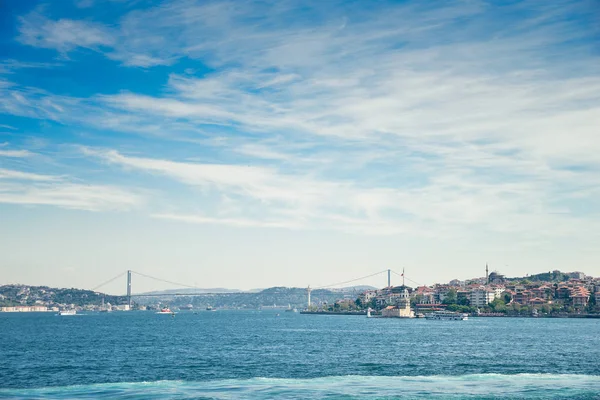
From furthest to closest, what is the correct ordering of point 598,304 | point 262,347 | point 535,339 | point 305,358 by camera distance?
point 598,304, point 535,339, point 262,347, point 305,358

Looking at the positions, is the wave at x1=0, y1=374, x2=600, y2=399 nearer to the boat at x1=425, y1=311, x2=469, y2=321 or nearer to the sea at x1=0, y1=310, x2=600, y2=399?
the sea at x1=0, y1=310, x2=600, y2=399

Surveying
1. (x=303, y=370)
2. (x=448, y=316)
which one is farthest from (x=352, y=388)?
(x=448, y=316)

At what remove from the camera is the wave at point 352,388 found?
43.1m

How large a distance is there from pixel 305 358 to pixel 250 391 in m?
21.7

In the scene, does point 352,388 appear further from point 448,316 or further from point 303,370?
point 448,316

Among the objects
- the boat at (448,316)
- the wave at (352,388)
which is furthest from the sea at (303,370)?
the boat at (448,316)

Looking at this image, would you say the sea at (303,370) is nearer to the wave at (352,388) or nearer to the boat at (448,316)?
the wave at (352,388)

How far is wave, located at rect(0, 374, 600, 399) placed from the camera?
43.1 metres

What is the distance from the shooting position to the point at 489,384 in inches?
1875

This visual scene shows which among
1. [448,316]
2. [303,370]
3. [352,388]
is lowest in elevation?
[448,316]

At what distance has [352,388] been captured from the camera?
46.2 metres

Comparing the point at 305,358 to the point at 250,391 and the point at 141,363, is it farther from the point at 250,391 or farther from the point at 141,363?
the point at 250,391

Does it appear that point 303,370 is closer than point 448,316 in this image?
Yes

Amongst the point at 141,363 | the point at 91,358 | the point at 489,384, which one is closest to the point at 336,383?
the point at 489,384
